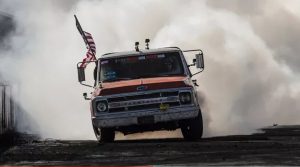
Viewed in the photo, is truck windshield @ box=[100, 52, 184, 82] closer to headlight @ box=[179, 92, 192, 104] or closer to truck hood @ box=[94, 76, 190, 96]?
truck hood @ box=[94, 76, 190, 96]

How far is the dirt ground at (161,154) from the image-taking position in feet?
37.4

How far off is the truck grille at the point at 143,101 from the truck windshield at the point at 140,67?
0.75 metres

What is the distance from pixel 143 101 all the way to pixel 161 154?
9.31ft

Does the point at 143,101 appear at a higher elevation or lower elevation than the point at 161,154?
higher

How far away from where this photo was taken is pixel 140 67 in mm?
16312

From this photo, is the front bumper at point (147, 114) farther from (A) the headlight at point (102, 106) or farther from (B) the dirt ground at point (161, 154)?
(B) the dirt ground at point (161, 154)

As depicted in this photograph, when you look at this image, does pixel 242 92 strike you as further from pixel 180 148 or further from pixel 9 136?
pixel 180 148

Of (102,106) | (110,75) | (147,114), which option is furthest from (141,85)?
(110,75)

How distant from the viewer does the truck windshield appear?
16.2 metres

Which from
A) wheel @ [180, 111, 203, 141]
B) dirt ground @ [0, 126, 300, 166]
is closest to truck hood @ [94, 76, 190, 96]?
wheel @ [180, 111, 203, 141]

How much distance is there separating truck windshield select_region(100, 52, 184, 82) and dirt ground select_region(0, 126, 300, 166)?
1439 mm

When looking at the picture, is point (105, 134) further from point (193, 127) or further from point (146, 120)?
point (193, 127)

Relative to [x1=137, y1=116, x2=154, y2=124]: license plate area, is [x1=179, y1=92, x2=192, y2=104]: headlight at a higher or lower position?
higher

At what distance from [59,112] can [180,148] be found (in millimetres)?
Answer: 10618
